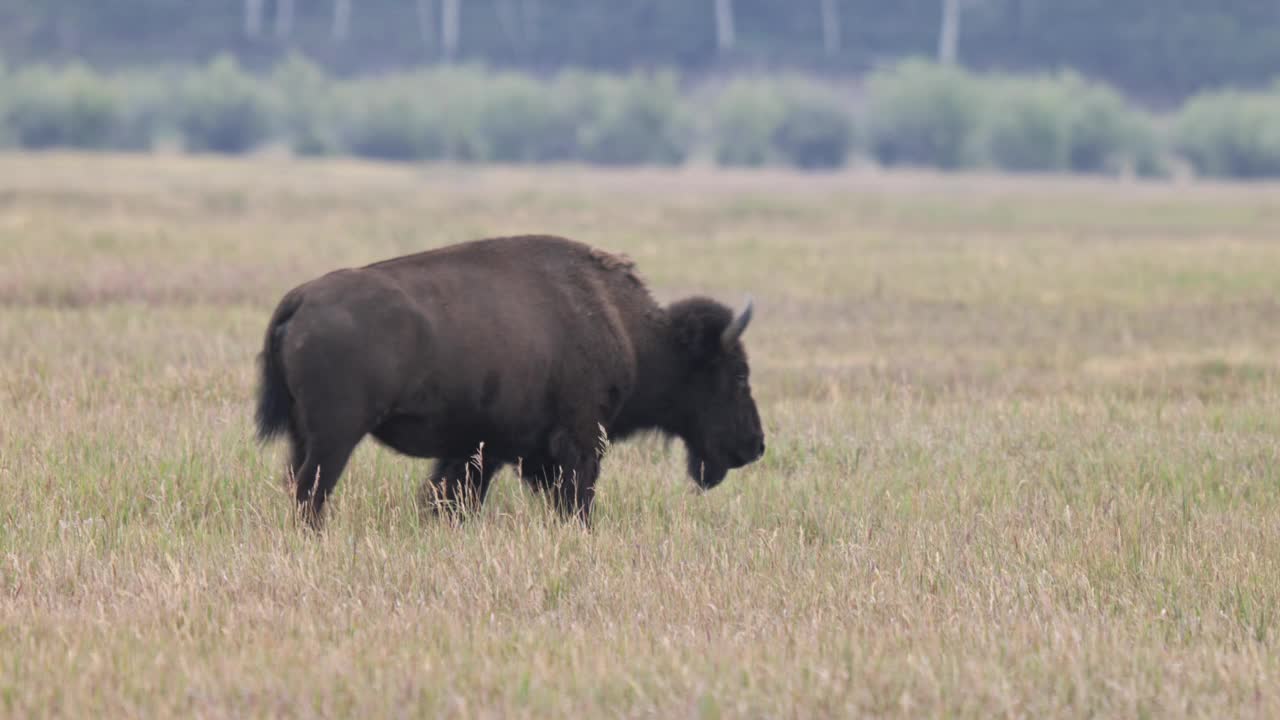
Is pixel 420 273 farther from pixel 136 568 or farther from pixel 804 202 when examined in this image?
pixel 804 202

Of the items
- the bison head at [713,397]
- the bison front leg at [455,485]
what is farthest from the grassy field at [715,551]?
the bison head at [713,397]

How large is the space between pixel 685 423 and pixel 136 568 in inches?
119

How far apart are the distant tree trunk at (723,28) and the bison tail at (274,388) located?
3917 inches

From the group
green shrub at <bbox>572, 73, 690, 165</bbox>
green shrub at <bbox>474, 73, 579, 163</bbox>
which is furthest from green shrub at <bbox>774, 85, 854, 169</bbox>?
green shrub at <bbox>474, 73, 579, 163</bbox>

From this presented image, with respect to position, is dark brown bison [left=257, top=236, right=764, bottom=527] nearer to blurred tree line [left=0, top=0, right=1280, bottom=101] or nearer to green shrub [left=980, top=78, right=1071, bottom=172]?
green shrub [left=980, top=78, right=1071, bottom=172]

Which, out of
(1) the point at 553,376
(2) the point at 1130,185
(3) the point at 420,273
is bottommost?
(2) the point at 1130,185

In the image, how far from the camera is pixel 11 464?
809cm

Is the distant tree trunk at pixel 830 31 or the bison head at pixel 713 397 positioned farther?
the distant tree trunk at pixel 830 31

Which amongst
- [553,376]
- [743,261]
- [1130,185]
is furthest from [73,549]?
[1130,185]

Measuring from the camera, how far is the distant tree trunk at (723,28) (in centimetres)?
10450

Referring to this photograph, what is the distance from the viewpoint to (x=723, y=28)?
105688mm

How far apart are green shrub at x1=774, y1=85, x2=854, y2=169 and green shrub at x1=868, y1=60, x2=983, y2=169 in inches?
78.8

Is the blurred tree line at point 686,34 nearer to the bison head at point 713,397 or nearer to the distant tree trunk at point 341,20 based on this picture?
the distant tree trunk at point 341,20

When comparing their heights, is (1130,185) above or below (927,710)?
below
